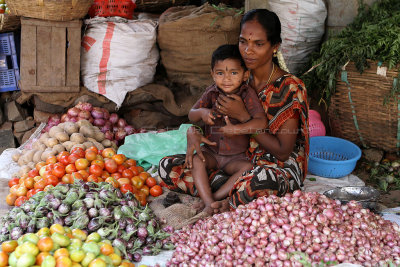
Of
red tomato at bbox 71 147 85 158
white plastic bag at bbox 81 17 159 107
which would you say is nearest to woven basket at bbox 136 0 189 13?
white plastic bag at bbox 81 17 159 107

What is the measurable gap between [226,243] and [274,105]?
104cm

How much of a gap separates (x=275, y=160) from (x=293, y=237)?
2.82 ft

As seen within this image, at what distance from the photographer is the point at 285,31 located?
420 cm

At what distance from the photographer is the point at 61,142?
361cm

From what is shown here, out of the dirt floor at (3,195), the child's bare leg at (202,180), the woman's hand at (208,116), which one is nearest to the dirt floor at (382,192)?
the child's bare leg at (202,180)

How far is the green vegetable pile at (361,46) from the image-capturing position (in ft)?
11.4

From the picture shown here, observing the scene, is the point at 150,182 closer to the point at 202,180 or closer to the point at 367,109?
the point at 202,180

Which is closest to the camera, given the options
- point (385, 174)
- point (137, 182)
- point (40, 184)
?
point (40, 184)

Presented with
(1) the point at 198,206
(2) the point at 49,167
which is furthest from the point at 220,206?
(2) the point at 49,167

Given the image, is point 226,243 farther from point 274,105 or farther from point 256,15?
point 256,15

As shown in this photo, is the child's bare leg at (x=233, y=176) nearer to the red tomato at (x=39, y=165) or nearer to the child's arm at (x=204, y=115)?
the child's arm at (x=204, y=115)

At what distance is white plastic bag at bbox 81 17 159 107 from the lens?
4246 millimetres

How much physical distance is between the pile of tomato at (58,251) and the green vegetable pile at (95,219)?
0.47 ft

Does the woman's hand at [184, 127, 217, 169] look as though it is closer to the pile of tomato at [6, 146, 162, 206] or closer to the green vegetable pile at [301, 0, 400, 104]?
the pile of tomato at [6, 146, 162, 206]
